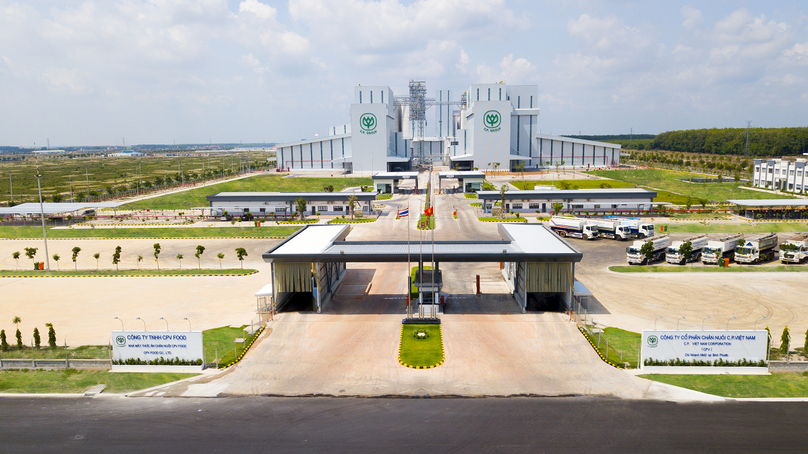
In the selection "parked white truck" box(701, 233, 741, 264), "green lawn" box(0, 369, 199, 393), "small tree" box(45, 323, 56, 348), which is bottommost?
"green lawn" box(0, 369, 199, 393)

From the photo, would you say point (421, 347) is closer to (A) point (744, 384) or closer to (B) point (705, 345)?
(B) point (705, 345)

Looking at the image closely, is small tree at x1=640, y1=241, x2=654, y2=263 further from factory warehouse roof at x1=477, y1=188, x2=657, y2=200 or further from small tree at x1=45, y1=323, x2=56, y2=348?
small tree at x1=45, y1=323, x2=56, y2=348

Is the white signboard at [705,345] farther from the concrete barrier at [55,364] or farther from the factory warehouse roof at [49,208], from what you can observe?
the factory warehouse roof at [49,208]

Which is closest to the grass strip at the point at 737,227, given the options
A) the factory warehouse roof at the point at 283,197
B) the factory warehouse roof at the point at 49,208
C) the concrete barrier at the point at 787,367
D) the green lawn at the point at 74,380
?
the factory warehouse roof at the point at 283,197

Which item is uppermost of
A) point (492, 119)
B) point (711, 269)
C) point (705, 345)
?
point (492, 119)

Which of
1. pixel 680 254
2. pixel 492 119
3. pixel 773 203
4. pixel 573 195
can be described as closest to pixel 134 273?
pixel 680 254

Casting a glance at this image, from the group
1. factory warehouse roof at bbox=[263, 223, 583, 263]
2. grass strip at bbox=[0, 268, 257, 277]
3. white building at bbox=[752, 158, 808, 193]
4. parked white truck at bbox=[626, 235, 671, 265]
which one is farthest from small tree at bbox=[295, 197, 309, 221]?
white building at bbox=[752, 158, 808, 193]

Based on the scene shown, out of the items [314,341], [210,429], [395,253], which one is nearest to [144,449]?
[210,429]
